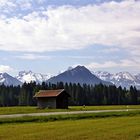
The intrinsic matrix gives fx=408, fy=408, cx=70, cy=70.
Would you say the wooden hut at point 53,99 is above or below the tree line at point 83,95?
below

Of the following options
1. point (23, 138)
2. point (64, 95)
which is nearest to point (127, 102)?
point (64, 95)

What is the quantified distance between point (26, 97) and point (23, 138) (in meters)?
147

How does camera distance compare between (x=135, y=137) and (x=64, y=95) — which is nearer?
(x=135, y=137)

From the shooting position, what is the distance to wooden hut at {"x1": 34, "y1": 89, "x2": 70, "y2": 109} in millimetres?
95812

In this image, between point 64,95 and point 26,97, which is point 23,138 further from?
point 26,97

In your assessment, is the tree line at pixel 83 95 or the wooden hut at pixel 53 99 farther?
the tree line at pixel 83 95

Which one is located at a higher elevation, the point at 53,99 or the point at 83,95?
the point at 83,95

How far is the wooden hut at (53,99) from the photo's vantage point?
9581 cm

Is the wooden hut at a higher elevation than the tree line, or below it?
below

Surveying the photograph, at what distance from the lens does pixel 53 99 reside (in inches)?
3792

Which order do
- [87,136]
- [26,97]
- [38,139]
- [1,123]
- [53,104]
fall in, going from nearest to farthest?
[38,139], [87,136], [1,123], [53,104], [26,97]

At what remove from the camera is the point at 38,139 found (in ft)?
79.8

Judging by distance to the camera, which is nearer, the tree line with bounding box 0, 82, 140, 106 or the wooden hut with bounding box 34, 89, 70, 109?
the wooden hut with bounding box 34, 89, 70, 109

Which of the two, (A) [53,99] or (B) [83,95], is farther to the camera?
(B) [83,95]
